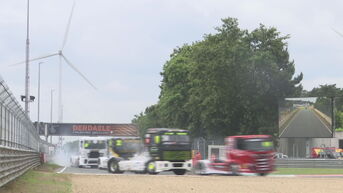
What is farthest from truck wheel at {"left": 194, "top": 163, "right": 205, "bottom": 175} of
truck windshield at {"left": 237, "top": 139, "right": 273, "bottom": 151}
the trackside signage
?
the trackside signage

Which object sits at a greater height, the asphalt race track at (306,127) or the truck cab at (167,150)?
the asphalt race track at (306,127)

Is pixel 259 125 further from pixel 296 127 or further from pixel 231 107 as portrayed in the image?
pixel 296 127

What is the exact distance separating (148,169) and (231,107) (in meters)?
32.7

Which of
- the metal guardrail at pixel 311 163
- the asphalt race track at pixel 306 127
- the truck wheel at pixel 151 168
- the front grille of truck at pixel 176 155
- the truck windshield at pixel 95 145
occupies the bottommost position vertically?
the metal guardrail at pixel 311 163

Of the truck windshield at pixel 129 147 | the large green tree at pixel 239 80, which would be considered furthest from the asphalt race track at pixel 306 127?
the truck windshield at pixel 129 147

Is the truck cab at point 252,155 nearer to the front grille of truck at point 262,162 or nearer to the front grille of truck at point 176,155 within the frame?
the front grille of truck at point 262,162

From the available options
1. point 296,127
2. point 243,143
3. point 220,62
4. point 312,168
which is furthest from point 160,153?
point 220,62

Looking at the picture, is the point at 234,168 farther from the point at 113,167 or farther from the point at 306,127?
the point at 306,127

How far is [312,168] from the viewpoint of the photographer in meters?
45.8

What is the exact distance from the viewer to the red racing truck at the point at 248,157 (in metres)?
32.8

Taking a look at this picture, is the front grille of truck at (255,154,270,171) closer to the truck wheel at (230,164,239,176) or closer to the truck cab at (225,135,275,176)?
the truck cab at (225,135,275,176)

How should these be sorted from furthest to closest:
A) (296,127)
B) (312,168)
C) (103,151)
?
(296,127) → (103,151) → (312,168)

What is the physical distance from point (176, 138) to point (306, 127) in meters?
26.8

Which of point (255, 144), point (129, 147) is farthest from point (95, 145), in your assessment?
point (255, 144)
